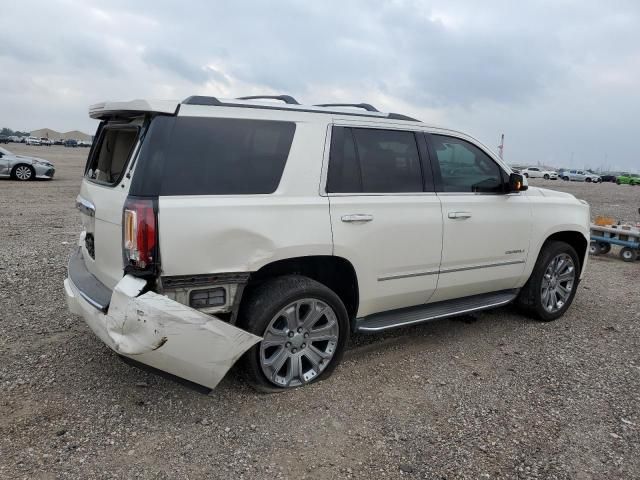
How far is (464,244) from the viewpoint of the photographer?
4227 millimetres

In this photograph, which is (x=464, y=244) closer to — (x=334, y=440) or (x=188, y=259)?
(x=334, y=440)

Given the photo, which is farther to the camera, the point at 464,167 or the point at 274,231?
the point at 464,167

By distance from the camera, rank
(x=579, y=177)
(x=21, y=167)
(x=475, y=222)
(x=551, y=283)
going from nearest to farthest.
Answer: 1. (x=475, y=222)
2. (x=551, y=283)
3. (x=21, y=167)
4. (x=579, y=177)

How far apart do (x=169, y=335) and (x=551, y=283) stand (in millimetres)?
3892

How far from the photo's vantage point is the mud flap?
2846 millimetres

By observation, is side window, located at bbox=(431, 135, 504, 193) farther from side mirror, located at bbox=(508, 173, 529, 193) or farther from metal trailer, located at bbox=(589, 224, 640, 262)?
metal trailer, located at bbox=(589, 224, 640, 262)

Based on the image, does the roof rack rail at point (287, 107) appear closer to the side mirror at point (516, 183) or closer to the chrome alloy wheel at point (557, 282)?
the side mirror at point (516, 183)

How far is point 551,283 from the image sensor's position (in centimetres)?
512

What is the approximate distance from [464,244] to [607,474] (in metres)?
1.93

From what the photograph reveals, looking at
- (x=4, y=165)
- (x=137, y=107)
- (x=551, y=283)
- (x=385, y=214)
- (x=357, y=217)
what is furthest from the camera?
(x=4, y=165)

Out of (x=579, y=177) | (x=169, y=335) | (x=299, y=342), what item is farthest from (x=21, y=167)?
(x=579, y=177)

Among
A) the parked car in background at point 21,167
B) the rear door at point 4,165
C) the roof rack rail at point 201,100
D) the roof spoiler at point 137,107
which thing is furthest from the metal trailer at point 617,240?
the rear door at point 4,165

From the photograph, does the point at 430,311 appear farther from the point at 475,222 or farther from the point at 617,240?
the point at 617,240

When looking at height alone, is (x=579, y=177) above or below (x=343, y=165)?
below
